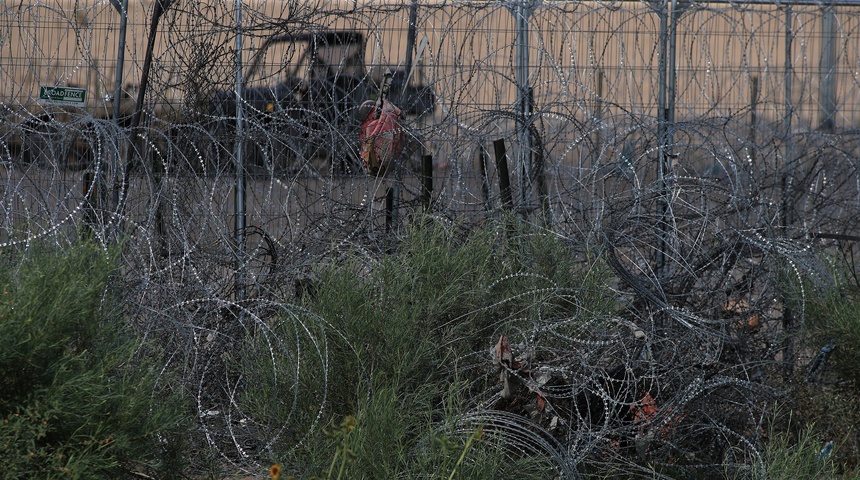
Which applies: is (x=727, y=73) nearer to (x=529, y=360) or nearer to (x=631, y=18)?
(x=631, y=18)

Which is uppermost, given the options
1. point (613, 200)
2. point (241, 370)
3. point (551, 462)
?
point (613, 200)

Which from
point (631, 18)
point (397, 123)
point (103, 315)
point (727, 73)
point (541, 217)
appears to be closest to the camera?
point (103, 315)

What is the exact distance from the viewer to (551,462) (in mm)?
3789

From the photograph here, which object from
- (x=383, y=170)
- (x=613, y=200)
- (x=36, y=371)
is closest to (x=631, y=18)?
(x=613, y=200)

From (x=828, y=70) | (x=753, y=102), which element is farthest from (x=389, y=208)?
(x=828, y=70)

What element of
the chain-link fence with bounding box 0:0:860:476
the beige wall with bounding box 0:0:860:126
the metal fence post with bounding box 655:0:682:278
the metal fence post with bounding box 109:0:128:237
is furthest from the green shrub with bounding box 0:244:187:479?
the metal fence post with bounding box 655:0:682:278

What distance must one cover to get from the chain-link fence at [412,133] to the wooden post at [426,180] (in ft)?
0.04

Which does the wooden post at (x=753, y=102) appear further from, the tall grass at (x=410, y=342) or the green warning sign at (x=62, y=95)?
the green warning sign at (x=62, y=95)

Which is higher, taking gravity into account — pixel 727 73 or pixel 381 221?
pixel 727 73

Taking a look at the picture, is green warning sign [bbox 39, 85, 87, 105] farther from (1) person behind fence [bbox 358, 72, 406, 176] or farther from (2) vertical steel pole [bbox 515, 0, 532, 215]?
(2) vertical steel pole [bbox 515, 0, 532, 215]

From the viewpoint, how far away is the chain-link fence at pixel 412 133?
515 centimetres

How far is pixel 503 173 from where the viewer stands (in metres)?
5.66

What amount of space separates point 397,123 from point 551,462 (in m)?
2.46

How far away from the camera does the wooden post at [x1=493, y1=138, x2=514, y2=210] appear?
554cm
